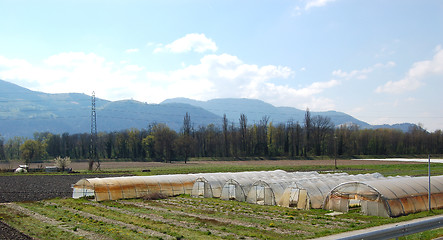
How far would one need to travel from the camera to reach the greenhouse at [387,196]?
80.0ft

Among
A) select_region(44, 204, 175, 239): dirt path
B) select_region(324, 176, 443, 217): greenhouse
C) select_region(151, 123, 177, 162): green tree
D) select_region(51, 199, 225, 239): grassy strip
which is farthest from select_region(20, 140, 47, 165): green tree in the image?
select_region(324, 176, 443, 217): greenhouse

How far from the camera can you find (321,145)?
5610 inches

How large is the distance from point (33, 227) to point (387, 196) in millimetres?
21342

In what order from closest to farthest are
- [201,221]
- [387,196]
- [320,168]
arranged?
[201,221] → [387,196] → [320,168]

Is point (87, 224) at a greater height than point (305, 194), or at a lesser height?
lesser

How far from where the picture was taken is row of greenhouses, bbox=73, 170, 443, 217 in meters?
25.1

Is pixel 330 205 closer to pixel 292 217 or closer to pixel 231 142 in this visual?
pixel 292 217

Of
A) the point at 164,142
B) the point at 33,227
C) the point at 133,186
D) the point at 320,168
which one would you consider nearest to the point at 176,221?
the point at 33,227

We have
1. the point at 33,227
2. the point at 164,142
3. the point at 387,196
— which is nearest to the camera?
the point at 33,227

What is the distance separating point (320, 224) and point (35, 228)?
15.7 m

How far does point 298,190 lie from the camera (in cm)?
2936

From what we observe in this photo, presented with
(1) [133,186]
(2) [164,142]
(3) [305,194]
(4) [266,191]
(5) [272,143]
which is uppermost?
(2) [164,142]

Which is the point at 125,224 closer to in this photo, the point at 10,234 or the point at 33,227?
the point at 33,227

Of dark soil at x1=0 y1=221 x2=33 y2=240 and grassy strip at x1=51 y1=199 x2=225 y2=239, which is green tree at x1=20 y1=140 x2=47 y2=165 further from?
dark soil at x1=0 y1=221 x2=33 y2=240
